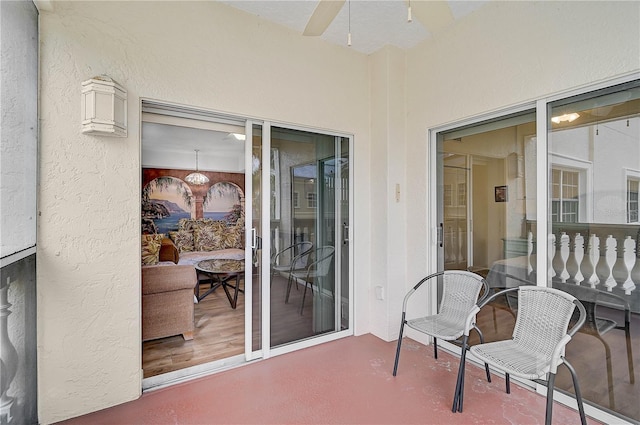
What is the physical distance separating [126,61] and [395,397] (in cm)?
302

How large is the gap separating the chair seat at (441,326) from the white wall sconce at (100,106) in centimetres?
256

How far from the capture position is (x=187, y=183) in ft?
20.2

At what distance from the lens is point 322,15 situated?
1.75 meters

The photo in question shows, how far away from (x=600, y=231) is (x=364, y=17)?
94.7 inches

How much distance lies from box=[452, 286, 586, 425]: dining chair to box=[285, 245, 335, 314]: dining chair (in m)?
1.48

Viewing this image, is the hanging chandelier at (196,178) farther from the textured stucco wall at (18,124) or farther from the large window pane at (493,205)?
the large window pane at (493,205)

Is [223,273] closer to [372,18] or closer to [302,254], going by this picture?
[302,254]

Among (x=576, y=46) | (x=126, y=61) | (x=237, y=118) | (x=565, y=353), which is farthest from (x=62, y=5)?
(x=565, y=353)

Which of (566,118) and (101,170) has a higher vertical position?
(566,118)

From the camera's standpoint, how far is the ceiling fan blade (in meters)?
1.63

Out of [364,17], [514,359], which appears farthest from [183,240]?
[514,359]

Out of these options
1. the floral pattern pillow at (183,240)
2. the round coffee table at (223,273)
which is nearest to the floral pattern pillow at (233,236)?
the floral pattern pillow at (183,240)

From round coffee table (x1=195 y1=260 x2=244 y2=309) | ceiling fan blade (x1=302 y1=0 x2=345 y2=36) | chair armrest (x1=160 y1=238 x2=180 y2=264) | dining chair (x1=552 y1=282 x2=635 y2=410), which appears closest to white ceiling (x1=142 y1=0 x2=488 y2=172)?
ceiling fan blade (x1=302 y1=0 x2=345 y2=36)

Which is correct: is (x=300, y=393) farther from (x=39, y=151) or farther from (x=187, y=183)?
(x=187, y=183)
